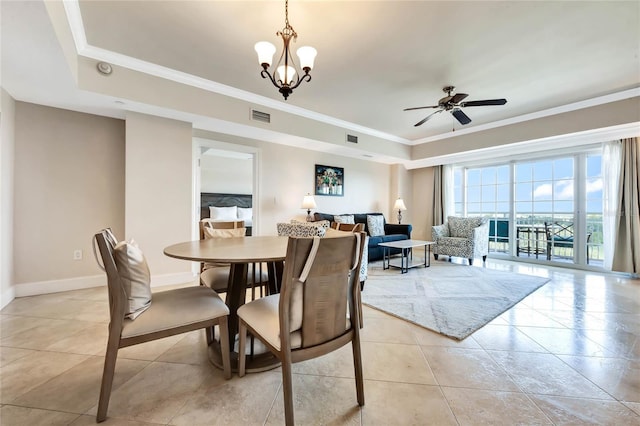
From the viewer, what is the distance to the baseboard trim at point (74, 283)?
112 inches

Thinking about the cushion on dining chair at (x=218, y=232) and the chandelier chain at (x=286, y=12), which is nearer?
the chandelier chain at (x=286, y=12)

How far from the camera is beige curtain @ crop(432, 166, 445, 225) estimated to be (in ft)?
20.0

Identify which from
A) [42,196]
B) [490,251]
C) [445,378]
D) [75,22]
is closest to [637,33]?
[445,378]

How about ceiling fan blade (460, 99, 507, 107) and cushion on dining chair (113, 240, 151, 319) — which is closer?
cushion on dining chair (113, 240, 151, 319)

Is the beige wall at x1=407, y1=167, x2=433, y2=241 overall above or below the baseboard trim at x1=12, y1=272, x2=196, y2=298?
above

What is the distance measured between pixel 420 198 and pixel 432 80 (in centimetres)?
385

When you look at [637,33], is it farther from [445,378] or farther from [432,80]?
[445,378]

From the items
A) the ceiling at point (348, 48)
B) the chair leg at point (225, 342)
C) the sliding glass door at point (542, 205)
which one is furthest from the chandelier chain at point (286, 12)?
the sliding glass door at point (542, 205)

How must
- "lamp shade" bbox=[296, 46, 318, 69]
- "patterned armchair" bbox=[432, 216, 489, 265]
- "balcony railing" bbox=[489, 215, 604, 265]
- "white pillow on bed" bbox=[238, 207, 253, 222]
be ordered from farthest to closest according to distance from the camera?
"white pillow on bed" bbox=[238, 207, 253, 222] → "patterned armchair" bbox=[432, 216, 489, 265] → "balcony railing" bbox=[489, 215, 604, 265] → "lamp shade" bbox=[296, 46, 318, 69]

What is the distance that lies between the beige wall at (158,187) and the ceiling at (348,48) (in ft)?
0.82

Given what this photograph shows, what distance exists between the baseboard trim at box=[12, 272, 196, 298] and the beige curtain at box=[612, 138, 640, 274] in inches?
249

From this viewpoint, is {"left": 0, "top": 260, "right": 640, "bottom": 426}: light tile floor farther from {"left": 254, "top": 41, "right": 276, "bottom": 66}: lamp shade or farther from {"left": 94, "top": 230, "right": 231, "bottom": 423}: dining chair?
{"left": 254, "top": 41, "right": 276, "bottom": 66}: lamp shade

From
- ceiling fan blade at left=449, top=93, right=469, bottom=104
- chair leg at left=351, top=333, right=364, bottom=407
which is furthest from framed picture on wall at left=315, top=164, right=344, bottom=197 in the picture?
chair leg at left=351, top=333, right=364, bottom=407

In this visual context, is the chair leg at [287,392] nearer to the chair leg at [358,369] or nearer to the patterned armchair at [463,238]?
the chair leg at [358,369]
